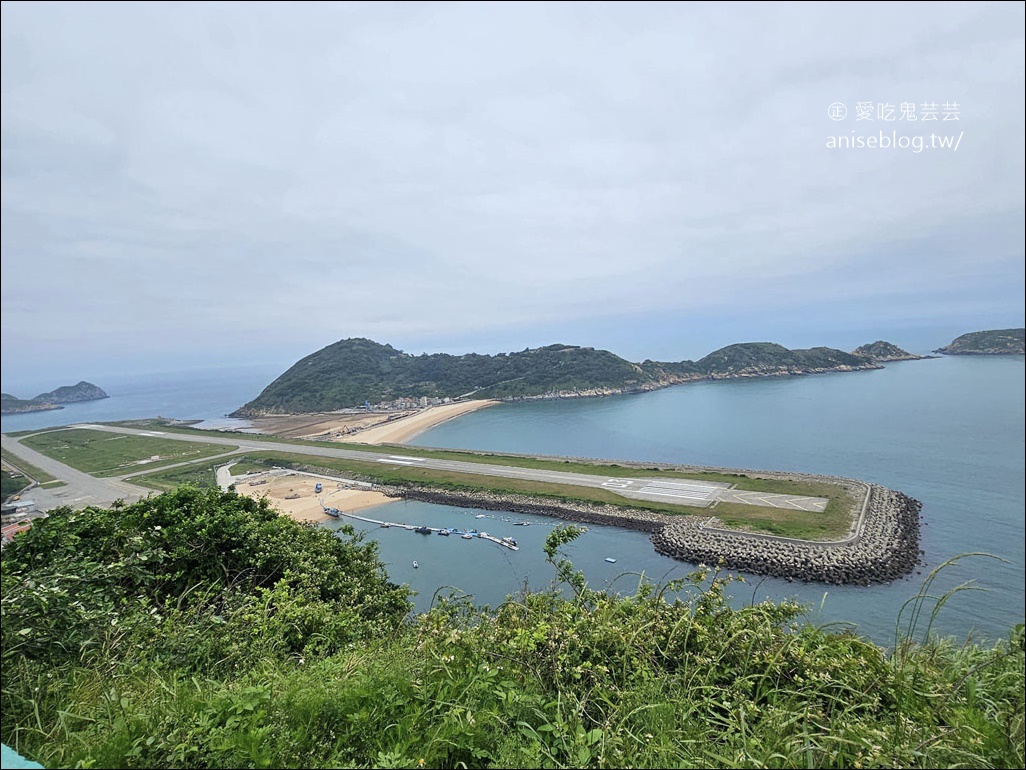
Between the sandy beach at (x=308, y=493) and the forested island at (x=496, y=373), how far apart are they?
3355 cm

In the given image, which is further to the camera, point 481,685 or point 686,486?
point 686,486

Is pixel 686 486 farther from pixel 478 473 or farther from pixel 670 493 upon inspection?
pixel 478 473

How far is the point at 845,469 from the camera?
20.5 metres

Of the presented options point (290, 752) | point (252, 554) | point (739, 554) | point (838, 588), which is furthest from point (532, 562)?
point (290, 752)

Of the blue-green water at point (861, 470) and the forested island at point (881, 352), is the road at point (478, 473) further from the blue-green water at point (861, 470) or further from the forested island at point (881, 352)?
the forested island at point (881, 352)

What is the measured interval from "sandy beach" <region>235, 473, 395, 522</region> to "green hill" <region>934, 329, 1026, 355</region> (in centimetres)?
2766

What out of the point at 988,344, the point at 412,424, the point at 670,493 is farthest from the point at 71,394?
the point at 988,344

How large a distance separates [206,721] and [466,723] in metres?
0.88

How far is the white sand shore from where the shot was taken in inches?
1563

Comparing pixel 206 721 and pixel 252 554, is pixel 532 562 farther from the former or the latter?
pixel 206 721

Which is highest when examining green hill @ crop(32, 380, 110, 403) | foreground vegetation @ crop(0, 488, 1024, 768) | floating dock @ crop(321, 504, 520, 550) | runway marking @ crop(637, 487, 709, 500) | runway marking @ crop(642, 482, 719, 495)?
green hill @ crop(32, 380, 110, 403)

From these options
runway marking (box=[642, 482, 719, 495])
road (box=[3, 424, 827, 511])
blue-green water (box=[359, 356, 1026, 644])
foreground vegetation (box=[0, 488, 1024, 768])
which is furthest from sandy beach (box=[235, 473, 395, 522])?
foreground vegetation (box=[0, 488, 1024, 768])

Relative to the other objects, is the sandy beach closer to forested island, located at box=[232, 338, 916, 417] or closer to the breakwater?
the breakwater

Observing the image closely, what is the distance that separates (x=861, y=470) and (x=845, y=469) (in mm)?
618
